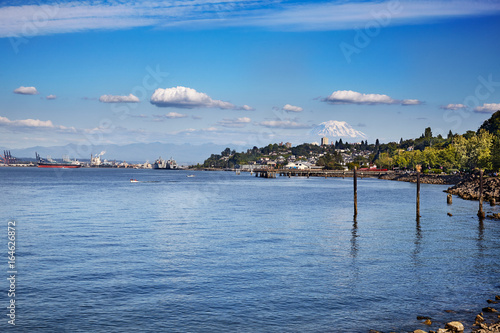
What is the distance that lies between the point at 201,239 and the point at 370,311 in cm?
2432

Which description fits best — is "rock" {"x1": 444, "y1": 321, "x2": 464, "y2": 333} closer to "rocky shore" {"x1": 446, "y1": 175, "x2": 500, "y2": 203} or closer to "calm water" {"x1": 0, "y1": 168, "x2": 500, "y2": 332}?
"calm water" {"x1": 0, "y1": 168, "x2": 500, "y2": 332}

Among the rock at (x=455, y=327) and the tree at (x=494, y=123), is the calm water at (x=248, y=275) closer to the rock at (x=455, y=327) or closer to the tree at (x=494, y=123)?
the rock at (x=455, y=327)

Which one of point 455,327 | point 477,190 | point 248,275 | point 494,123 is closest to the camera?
point 455,327

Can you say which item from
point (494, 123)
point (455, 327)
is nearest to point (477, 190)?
point (455, 327)

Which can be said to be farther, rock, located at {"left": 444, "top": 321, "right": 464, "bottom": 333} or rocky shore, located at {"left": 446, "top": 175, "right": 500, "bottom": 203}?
rocky shore, located at {"left": 446, "top": 175, "right": 500, "bottom": 203}

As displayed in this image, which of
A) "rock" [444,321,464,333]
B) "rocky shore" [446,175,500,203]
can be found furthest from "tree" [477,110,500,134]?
"rock" [444,321,464,333]

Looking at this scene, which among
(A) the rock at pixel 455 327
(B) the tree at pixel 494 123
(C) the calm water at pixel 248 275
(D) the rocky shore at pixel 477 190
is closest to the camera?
(A) the rock at pixel 455 327

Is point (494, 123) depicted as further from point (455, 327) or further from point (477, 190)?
point (455, 327)

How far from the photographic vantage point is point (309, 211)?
76.9m

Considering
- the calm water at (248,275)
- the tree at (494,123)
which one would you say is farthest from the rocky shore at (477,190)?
the tree at (494,123)

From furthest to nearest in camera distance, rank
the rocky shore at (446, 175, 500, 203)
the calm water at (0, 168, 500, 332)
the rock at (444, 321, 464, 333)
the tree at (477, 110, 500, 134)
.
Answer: the tree at (477, 110, 500, 134) < the rocky shore at (446, 175, 500, 203) < the calm water at (0, 168, 500, 332) < the rock at (444, 321, 464, 333)

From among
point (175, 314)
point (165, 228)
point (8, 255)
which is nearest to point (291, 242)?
point (165, 228)

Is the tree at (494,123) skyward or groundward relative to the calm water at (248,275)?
skyward

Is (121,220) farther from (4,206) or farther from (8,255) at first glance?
(4,206)
